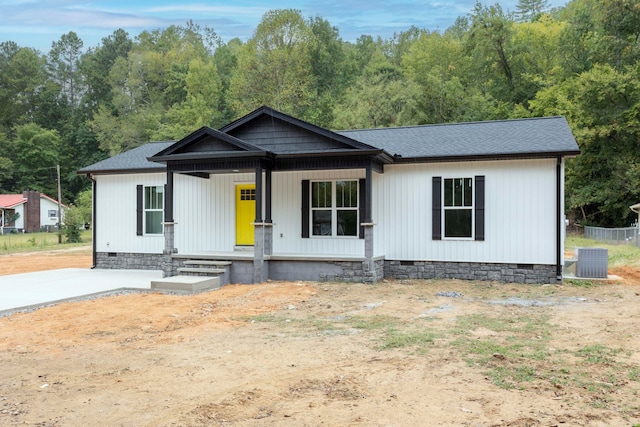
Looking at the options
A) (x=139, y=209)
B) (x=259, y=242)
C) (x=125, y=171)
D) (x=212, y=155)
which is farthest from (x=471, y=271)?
(x=125, y=171)

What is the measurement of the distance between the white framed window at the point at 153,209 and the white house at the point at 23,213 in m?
33.1

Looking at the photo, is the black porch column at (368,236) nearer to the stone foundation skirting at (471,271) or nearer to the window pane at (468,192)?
the stone foundation skirting at (471,271)

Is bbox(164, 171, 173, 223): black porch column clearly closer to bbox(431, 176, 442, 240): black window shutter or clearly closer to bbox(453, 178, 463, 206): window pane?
bbox(431, 176, 442, 240): black window shutter

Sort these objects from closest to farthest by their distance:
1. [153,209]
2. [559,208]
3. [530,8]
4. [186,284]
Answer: [186,284], [559,208], [153,209], [530,8]

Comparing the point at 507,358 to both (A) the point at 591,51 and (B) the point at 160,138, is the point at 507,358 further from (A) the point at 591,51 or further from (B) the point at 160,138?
(B) the point at 160,138

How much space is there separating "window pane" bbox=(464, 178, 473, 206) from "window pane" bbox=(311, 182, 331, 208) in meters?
3.32

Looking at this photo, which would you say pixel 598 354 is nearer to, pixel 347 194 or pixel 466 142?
pixel 466 142

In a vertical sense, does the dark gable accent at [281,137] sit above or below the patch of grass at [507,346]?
above

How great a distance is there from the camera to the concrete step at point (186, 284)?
10539mm

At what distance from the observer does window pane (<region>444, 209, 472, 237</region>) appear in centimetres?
1194

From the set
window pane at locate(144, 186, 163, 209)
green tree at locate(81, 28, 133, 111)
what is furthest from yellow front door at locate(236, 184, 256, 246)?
green tree at locate(81, 28, 133, 111)

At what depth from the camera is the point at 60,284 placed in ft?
38.1

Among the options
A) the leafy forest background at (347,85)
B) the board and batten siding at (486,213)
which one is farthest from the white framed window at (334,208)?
the leafy forest background at (347,85)

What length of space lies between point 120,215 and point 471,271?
9986 mm
